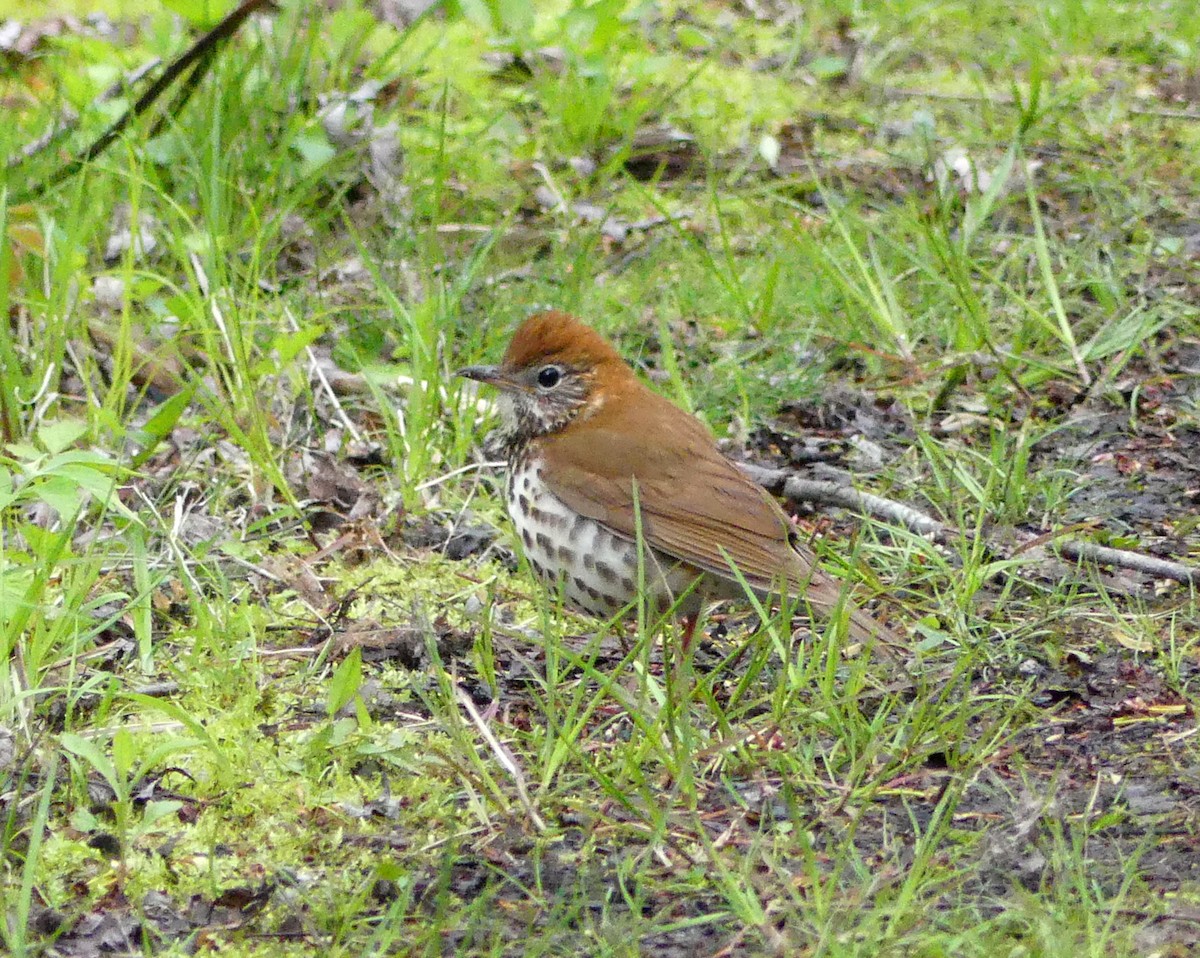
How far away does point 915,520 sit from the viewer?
4.19 metres

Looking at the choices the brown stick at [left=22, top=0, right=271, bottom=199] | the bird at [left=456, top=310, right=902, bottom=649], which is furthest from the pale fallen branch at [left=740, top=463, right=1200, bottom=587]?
the brown stick at [left=22, top=0, right=271, bottom=199]

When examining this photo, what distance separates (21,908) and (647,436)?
2020 mm

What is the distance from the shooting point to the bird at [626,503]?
3.89 meters

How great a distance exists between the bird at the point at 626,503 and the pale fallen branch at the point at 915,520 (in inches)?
9.4

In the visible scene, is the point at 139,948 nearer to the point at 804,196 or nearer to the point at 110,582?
the point at 110,582

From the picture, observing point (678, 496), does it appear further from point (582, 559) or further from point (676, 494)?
point (582, 559)

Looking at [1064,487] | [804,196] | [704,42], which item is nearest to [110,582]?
[1064,487]

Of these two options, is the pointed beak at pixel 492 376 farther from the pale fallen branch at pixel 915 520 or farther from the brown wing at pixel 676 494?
the pale fallen branch at pixel 915 520

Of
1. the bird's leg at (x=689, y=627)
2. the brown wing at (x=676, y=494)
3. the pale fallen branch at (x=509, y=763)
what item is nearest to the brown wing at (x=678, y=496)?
the brown wing at (x=676, y=494)

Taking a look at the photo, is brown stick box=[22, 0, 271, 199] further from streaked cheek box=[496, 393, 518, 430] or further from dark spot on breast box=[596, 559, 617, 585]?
dark spot on breast box=[596, 559, 617, 585]

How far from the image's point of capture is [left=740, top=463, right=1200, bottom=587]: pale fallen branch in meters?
3.90

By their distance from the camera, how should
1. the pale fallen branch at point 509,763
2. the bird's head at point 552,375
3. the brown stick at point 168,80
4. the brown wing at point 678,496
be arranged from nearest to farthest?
the pale fallen branch at point 509,763 < the brown wing at point 678,496 < the bird's head at point 552,375 < the brown stick at point 168,80

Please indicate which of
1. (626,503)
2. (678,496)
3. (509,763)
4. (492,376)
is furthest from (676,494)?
(509,763)

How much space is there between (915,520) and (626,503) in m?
0.75
